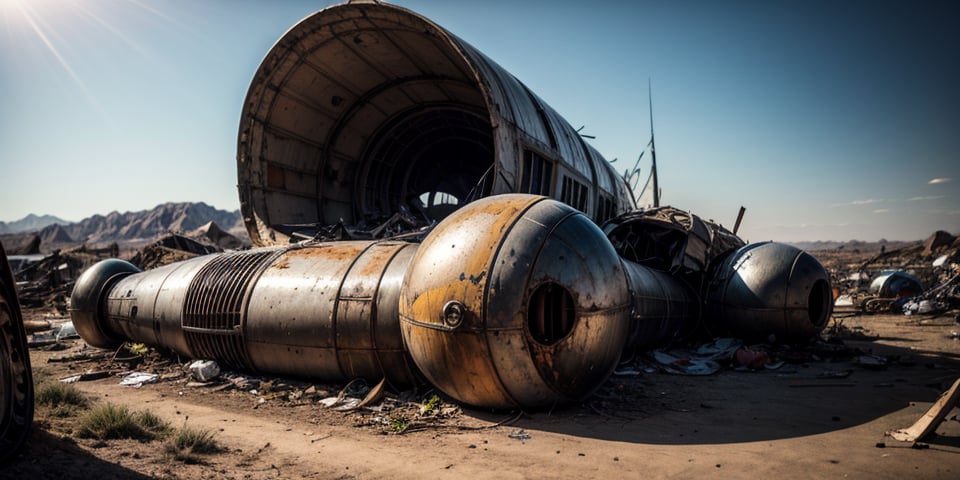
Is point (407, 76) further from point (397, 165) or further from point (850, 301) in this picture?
point (850, 301)

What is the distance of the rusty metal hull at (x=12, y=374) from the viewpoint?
347 cm

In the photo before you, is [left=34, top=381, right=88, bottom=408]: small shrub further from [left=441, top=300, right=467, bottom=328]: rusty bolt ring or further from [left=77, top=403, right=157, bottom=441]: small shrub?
[left=441, top=300, right=467, bottom=328]: rusty bolt ring

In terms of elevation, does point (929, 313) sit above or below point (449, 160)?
below

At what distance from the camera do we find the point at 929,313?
1387cm

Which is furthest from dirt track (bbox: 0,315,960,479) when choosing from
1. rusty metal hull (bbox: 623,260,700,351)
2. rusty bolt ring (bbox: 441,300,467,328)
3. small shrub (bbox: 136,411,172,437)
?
rusty metal hull (bbox: 623,260,700,351)

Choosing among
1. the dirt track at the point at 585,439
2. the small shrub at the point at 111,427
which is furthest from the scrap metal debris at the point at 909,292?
the small shrub at the point at 111,427

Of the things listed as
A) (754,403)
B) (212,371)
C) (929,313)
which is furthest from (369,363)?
(929,313)

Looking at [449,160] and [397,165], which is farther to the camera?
[449,160]

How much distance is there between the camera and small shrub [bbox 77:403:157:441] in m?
4.25

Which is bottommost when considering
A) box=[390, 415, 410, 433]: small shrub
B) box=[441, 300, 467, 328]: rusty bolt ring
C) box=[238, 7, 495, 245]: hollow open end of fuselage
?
box=[390, 415, 410, 433]: small shrub

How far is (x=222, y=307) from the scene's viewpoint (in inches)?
276

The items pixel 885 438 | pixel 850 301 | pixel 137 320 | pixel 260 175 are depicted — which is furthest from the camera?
pixel 850 301

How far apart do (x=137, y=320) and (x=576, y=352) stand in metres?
7.85

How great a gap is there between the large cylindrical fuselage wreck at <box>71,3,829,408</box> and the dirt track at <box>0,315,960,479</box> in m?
0.57
